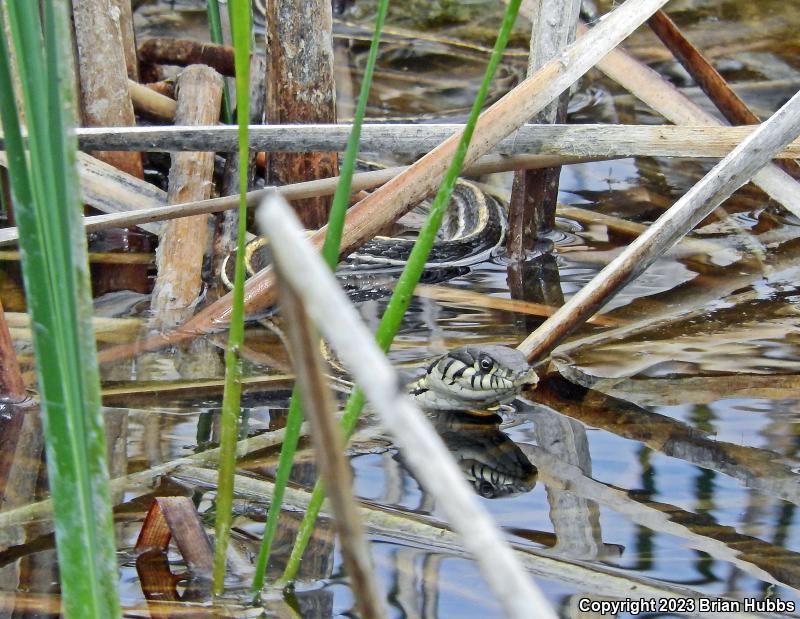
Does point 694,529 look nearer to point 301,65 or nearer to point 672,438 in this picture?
point 672,438

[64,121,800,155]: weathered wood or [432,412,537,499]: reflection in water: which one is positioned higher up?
[64,121,800,155]: weathered wood

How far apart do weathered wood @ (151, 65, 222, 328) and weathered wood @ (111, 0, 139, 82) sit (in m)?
0.34

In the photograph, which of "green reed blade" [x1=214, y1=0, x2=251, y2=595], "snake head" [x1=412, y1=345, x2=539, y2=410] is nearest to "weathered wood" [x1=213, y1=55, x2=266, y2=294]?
"snake head" [x1=412, y1=345, x2=539, y2=410]

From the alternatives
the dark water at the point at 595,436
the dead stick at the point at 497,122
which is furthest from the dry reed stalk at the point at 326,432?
the dead stick at the point at 497,122

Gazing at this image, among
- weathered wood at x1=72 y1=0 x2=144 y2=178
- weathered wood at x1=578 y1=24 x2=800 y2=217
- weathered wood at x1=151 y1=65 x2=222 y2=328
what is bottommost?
weathered wood at x1=151 y1=65 x2=222 y2=328

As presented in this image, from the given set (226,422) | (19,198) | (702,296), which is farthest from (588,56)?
(19,198)

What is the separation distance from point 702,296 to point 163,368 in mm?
1773

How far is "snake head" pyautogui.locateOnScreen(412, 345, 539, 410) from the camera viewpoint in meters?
2.61

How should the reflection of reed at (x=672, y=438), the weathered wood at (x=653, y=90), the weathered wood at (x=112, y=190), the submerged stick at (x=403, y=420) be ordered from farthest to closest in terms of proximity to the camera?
1. the weathered wood at (x=112, y=190)
2. the weathered wood at (x=653, y=90)
3. the reflection of reed at (x=672, y=438)
4. the submerged stick at (x=403, y=420)

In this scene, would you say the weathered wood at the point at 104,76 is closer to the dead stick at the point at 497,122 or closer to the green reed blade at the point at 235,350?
the dead stick at the point at 497,122

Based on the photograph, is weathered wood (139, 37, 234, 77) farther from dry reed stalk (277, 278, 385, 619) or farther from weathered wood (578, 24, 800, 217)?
dry reed stalk (277, 278, 385, 619)

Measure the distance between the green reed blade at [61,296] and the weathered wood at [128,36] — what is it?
9.94 ft

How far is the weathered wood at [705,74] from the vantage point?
3676 mm

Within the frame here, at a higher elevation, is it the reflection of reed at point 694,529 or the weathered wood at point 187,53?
the weathered wood at point 187,53
